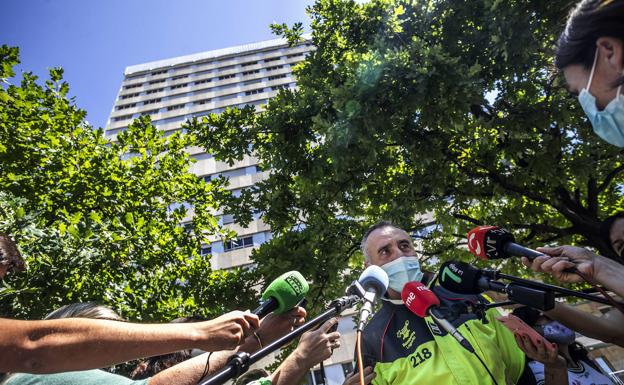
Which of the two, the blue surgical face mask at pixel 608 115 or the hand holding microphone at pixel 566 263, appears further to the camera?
the hand holding microphone at pixel 566 263

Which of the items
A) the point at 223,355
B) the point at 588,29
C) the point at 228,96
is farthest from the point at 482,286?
the point at 228,96

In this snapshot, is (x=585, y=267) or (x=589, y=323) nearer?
(x=585, y=267)

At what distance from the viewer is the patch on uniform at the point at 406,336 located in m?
2.44

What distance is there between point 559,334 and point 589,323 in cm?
31

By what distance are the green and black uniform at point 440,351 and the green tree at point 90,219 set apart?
506cm

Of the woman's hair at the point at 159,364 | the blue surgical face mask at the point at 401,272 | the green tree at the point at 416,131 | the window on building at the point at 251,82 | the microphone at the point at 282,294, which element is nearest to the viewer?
the microphone at the point at 282,294

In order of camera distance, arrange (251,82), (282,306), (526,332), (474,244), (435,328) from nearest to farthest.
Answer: (282,306) < (526,332) < (435,328) < (474,244) < (251,82)

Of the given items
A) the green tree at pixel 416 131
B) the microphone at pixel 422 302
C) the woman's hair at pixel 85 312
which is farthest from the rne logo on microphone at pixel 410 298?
the green tree at pixel 416 131

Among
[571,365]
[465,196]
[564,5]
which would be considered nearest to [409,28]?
[564,5]

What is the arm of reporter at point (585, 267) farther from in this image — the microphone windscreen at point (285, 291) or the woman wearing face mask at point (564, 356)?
the microphone windscreen at point (285, 291)

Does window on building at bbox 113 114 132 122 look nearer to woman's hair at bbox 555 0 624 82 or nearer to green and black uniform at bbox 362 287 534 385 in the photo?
green and black uniform at bbox 362 287 534 385

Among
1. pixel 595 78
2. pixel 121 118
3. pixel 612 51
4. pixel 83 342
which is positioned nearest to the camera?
pixel 83 342

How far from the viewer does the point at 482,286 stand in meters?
2.16

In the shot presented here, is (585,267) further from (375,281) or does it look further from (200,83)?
(200,83)
